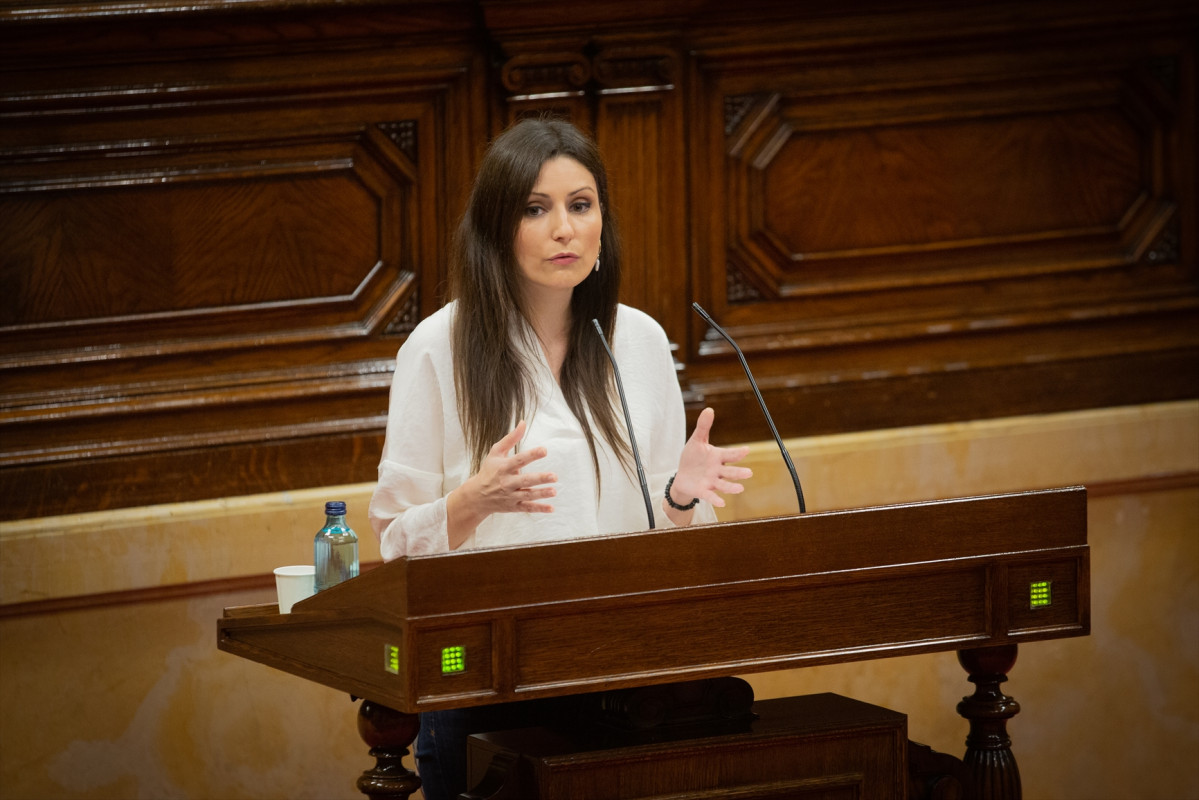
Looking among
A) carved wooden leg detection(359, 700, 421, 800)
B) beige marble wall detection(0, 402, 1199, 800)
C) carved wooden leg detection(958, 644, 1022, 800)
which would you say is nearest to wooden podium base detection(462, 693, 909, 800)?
carved wooden leg detection(359, 700, 421, 800)

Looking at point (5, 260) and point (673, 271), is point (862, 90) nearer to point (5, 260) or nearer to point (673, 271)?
point (673, 271)

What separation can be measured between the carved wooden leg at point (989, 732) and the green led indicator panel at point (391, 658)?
0.95 meters

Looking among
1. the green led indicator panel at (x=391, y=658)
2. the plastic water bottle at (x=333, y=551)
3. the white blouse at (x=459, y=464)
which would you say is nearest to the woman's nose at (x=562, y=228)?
the white blouse at (x=459, y=464)

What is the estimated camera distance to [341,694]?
375 cm

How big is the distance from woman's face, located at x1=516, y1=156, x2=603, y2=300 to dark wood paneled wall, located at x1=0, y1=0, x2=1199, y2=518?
1224mm

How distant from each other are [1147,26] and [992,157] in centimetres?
57

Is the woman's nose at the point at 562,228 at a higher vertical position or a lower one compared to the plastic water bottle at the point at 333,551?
higher

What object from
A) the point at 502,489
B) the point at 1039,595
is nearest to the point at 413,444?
the point at 502,489

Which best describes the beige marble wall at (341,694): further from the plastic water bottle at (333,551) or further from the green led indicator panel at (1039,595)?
the green led indicator panel at (1039,595)

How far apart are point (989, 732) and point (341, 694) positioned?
1787 mm

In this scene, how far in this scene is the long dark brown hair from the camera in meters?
2.51

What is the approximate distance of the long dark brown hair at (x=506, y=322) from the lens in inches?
98.7

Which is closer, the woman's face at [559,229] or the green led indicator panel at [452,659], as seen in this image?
the green led indicator panel at [452,659]

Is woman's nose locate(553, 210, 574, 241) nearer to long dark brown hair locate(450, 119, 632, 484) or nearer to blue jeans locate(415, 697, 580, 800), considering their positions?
long dark brown hair locate(450, 119, 632, 484)
